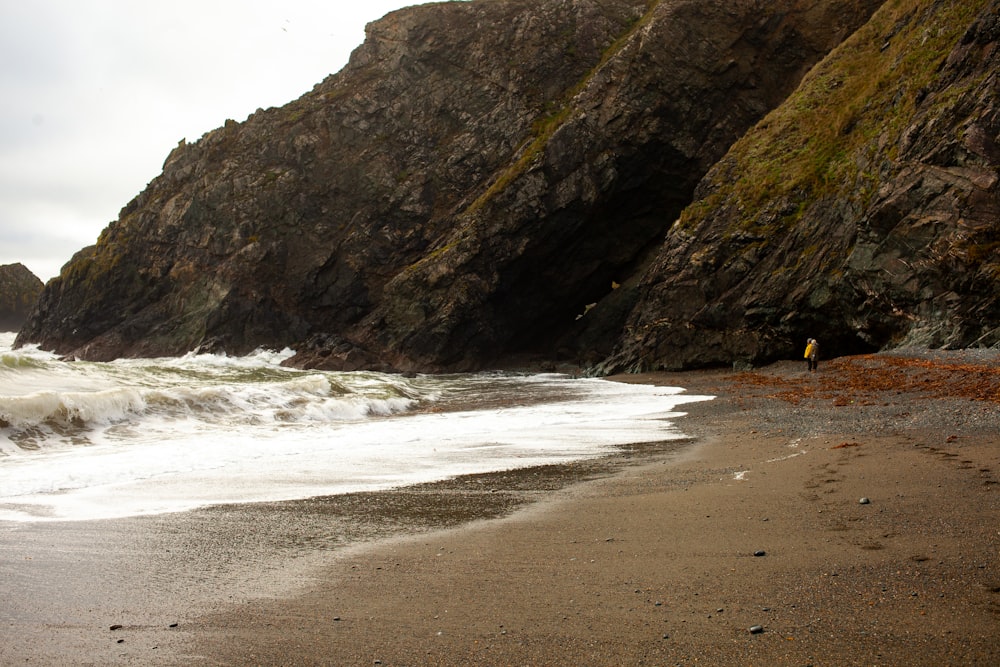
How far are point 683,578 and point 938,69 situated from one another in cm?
2528

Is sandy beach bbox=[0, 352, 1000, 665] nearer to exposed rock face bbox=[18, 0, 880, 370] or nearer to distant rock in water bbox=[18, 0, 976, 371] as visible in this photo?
distant rock in water bbox=[18, 0, 976, 371]

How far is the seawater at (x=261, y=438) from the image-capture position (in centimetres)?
743

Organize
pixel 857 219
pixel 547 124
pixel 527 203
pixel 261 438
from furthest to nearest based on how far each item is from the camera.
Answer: pixel 547 124 → pixel 527 203 → pixel 857 219 → pixel 261 438

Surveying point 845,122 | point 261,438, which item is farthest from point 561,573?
point 845,122

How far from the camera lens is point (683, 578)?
155 inches

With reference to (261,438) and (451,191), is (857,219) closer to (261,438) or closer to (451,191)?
(261,438)

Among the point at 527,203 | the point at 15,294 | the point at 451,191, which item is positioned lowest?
the point at 527,203

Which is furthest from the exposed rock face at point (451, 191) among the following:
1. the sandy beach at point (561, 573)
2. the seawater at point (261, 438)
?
the sandy beach at point (561, 573)

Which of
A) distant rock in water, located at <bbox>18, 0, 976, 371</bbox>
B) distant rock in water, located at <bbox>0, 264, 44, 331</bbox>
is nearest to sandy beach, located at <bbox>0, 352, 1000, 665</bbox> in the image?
distant rock in water, located at <bbox>18, 0, 976, 371</bbox>

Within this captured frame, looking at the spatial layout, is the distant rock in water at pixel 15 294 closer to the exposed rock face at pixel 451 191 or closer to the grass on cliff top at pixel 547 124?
the exposed rock face at pixel 451 191

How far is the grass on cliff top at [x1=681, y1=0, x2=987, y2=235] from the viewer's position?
2370 cm

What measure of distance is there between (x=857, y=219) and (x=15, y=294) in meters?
92.7

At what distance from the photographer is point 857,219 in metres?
23.4

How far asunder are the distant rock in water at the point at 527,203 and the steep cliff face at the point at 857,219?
0.46 ft
